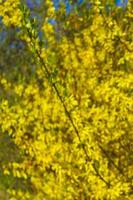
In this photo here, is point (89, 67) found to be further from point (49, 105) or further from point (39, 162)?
point (39, 162)

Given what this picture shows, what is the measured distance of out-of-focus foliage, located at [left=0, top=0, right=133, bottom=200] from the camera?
4.50 meters

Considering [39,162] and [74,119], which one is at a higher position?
[74,119]

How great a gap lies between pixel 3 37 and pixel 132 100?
1085 centimetres

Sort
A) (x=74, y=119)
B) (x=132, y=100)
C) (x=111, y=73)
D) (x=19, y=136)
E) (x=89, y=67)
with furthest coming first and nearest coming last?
(x=89, y=67) < (x=111, y=73) < (x=19, y=136) < (x=132, y=100) < (x=74, y=119)

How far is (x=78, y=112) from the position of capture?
469cm

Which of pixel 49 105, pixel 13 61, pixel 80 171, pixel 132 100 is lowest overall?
pixel 13 61

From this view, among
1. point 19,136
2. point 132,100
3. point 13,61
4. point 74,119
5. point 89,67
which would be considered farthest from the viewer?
point 13,61

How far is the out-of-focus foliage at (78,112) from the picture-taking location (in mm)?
4496

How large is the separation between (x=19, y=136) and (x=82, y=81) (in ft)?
4.27

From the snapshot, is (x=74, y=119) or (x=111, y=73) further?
(x=111, y=73)

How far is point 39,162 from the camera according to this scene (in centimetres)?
558

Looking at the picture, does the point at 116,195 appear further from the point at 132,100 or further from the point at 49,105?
the point at 49,105

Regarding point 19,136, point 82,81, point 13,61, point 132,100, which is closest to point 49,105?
point 82,81

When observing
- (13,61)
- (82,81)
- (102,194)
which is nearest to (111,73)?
(82,81)
